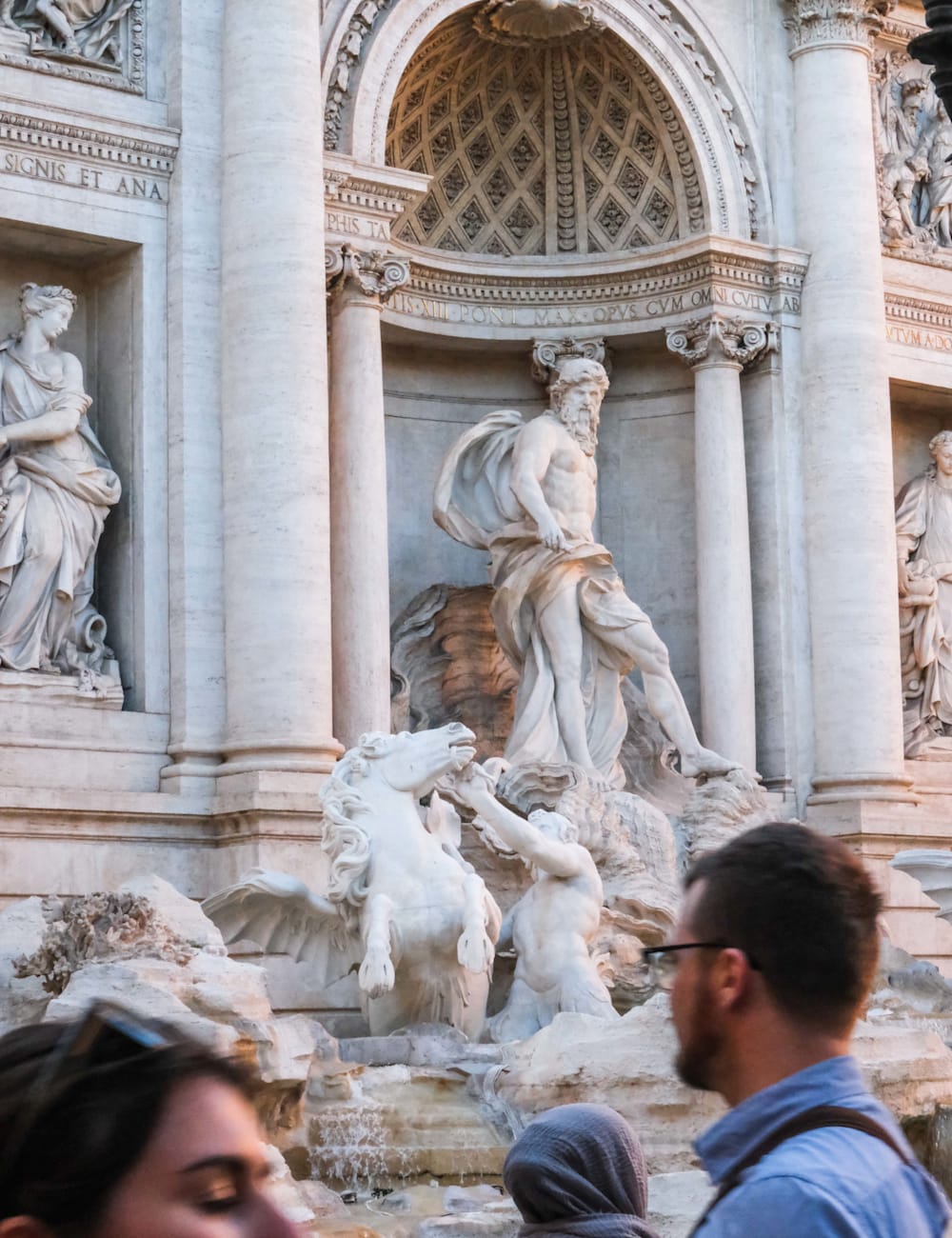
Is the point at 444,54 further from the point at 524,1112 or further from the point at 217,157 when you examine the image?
the point at 524,1112

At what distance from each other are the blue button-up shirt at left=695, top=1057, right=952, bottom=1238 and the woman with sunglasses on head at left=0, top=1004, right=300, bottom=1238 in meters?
0.72

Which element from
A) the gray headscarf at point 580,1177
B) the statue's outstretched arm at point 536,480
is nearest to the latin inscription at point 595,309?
the statue's outstretched arm at point 536,480

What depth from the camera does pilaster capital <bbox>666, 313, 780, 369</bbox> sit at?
1700cm

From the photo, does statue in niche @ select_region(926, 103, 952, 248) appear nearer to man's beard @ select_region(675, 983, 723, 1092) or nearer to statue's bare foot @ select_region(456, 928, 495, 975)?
statue's bare foot @ select_region(456, 928, 495, 975)

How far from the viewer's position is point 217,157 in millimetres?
14414

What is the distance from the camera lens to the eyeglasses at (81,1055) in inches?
59.2

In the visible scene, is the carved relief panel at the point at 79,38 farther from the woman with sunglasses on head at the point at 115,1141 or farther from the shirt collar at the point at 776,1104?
the woman with sunglasses on head at the point at 115,1141

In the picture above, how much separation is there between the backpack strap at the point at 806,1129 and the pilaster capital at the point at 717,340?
592 inches

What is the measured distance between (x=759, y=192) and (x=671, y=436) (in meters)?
2.03

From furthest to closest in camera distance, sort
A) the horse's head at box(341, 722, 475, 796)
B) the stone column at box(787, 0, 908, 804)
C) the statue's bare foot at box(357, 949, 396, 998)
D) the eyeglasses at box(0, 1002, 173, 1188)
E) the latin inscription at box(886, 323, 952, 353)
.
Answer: the latin inscription at box(886, 323, 952, 353), the stone column at box(787, 0, 908, 804), the horse's head at box(341, 722, 475, 796), the statue's bare foot at box(357, 949, 396, 998), the eyeglasses at box(0, 1002, 173, 1188)

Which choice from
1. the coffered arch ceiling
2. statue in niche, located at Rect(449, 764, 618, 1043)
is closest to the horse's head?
statue in niche, located at Rect(449, 764, 618, 1043)

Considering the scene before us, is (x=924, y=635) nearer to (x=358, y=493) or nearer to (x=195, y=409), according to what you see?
(x=358, y=493)

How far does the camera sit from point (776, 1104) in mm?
2311

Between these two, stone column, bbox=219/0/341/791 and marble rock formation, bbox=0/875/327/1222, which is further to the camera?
stone column, bbox=219/0/341/791
